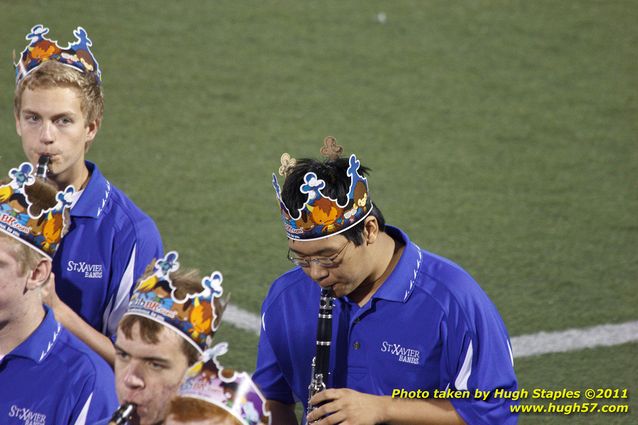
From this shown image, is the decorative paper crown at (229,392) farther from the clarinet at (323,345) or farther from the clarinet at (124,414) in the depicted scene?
the clarinet at (323,345)

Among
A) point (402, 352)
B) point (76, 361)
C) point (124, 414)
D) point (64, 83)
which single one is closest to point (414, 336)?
point (402, 352)

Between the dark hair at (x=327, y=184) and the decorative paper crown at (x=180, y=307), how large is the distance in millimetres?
795

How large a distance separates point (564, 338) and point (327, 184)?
3634mm

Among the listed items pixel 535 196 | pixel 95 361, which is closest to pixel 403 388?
pixel 95 361

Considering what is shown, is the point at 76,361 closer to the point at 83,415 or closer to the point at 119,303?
the point at 83,415

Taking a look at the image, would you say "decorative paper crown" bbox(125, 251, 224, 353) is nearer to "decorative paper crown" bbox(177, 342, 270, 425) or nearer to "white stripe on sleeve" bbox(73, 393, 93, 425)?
"decorative paper crown" bbox(177, 342, 270, 425)

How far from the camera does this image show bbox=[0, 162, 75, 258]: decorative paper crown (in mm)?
4164

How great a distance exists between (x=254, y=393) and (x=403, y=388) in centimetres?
145

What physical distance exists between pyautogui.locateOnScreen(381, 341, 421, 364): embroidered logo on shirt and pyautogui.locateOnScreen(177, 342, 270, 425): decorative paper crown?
1324 mm

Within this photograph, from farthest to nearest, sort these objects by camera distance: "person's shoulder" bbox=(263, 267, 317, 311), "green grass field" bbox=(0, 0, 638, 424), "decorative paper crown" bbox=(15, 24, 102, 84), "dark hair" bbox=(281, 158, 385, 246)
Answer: "green grass field" bbox=(0, 0, 638, 424)
"decorative paper crown" bbox=(15, 24, 102, 84)
"person's shoulder" bbox=(263, 267, 317, 311)
"dark hair" bbox=(281, 158, 385, 246)

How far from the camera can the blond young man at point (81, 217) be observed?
5055 millimetres

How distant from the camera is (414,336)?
4500 millimetres

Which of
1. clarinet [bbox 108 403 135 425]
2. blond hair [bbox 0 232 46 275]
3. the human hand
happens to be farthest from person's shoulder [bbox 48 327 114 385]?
the human hand

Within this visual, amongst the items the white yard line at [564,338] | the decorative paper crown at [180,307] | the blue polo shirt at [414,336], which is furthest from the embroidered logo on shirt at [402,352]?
the white yard line at [564,338]
